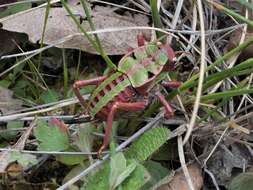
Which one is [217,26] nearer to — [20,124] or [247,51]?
[247,51]

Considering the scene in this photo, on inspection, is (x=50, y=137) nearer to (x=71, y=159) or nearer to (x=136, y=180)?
(x=71, y=159)

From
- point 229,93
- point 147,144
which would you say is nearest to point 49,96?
point 147,144

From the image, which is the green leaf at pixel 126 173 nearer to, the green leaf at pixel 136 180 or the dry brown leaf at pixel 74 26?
the green leaf at pixel 136 180

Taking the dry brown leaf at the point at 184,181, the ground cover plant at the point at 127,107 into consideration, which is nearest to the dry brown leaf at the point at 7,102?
the ground cover plant at the point at 127,107

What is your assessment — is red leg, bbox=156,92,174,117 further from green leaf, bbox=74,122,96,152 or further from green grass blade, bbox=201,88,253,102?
green leaf, bbox=74,122,96,152

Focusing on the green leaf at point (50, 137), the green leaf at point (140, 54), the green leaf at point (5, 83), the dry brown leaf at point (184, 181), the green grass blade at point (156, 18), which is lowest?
the dry brown leaf at point (184, 181)

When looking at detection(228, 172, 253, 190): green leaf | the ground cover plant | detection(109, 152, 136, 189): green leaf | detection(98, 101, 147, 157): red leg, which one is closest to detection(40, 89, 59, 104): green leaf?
the ground cover plant
